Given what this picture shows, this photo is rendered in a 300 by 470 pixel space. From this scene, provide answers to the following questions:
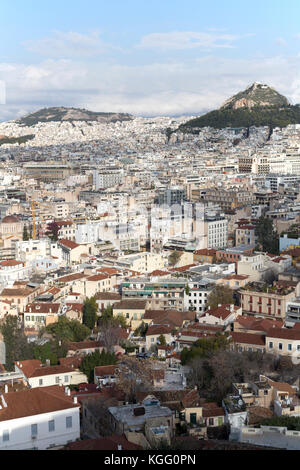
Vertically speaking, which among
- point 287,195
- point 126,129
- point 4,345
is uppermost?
point 126,129

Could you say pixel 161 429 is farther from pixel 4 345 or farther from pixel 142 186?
pixel 142 186

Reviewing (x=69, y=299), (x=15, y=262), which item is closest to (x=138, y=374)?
(x=69, y=299)

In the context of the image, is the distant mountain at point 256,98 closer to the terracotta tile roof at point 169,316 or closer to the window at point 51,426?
the terracotta tile roof at point 169,316

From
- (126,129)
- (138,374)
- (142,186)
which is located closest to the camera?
(138,374)

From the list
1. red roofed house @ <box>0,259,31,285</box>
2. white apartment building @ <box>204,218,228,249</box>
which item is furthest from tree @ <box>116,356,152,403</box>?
white apartment building @ <box>204,218,228,249</box>

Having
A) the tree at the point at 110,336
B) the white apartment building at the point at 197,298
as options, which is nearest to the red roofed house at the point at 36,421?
the tree at the point at 110,336

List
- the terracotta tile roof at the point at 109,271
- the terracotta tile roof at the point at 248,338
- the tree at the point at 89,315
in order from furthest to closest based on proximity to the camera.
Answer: the terracotta tile roof at the point at 109,271, the tree at the point at 89,315, the terracotta tile roof at the point at 248,338

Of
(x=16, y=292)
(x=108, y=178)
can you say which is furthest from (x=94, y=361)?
(x=108, y=178)

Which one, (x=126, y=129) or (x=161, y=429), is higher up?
(x=126, y=129)
